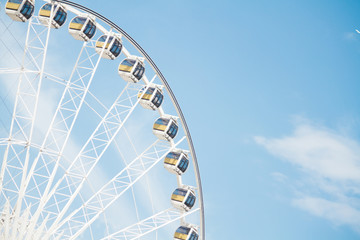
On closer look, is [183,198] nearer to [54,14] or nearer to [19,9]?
[54,14]

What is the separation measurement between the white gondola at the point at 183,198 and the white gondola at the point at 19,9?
506 inches

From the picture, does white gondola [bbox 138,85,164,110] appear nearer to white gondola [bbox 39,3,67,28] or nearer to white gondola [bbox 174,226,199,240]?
white gondola [bbox 39,3,67,28]

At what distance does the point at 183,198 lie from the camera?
38375 millimetres

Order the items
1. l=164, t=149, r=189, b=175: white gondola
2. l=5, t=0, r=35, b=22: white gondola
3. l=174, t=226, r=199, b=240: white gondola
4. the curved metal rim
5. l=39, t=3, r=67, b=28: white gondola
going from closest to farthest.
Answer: l=5, t=0, r=35, b=22: white gondola → the curved metal rim → l=39, t=3, r=67, b=28: white gondola → l=174, t=226, r=199, b=240: white gondola → l=164, t=149, r=189, b=175: white gondola

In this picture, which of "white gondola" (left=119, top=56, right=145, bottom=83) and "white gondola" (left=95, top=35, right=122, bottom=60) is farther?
"white gondola" (left=119, top=56, right=145, bottom=83)

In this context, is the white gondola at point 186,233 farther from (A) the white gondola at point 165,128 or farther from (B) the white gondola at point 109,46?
(B) the white gondola at point 109,46

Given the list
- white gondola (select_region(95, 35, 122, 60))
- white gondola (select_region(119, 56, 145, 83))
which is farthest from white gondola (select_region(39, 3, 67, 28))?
white gondola (select_region(119, 56, 145, 83))

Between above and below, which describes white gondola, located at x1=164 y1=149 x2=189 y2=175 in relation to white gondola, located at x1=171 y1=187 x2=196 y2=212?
above

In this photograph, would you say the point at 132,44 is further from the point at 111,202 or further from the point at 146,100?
the point at 111,202

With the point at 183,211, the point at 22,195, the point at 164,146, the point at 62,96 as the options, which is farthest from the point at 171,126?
the point at 22,195

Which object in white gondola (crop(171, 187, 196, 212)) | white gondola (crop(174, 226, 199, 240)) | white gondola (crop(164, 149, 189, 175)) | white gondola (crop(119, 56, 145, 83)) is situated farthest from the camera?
white gondola (crop(164, 149, 189, 175))

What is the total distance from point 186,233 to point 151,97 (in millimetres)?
7945

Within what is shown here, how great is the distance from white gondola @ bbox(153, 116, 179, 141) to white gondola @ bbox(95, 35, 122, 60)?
4.59 metres

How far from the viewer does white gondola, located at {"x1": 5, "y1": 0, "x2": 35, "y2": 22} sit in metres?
35.7
